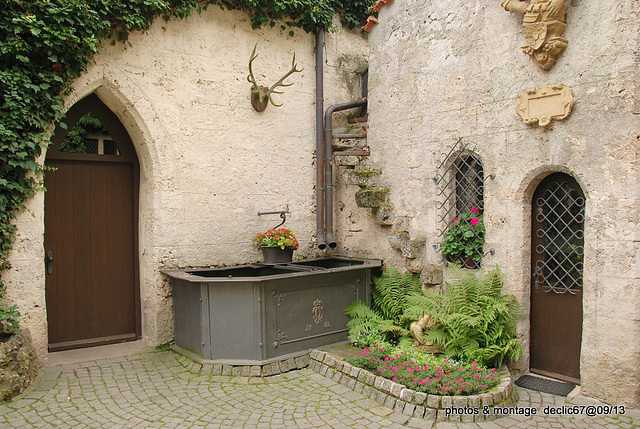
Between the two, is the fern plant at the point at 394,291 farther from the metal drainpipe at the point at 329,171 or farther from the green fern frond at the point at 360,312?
the metal drainpipe at the point at 329,171

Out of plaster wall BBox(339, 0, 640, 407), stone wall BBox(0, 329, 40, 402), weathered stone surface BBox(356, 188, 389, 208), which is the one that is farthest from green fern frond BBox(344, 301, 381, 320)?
stone wall BBox(0, 329, 40, 402)

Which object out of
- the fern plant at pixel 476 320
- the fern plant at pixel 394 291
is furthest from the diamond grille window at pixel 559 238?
the fern plant at pixel 394 291

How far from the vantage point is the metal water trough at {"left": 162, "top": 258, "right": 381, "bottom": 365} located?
5.48 meters

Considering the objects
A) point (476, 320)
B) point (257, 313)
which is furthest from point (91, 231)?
point (476, 320)

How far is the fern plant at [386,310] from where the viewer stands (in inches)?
233

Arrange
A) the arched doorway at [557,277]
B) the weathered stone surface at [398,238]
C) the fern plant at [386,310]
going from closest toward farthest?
1. the arched doorway at [557,277]
2. the fern plant at [386,310]
3. the weathered stone surface at [398,238]

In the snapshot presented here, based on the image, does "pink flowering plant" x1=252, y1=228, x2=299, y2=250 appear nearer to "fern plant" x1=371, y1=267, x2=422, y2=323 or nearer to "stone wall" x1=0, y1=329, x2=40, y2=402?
"fern plant" x1=371, y1=267, x2=422, y2=323

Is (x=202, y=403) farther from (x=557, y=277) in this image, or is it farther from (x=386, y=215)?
(x=557, y=277)

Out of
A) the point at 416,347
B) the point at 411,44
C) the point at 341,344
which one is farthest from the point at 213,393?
the point at 411,44

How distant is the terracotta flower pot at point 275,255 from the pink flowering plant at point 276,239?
7 cm

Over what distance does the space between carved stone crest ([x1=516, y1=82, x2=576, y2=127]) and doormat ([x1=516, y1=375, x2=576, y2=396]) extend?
268 cm

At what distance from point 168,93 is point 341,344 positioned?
12.8 feet

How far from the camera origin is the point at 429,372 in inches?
187

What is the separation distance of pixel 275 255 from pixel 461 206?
8.25ft
